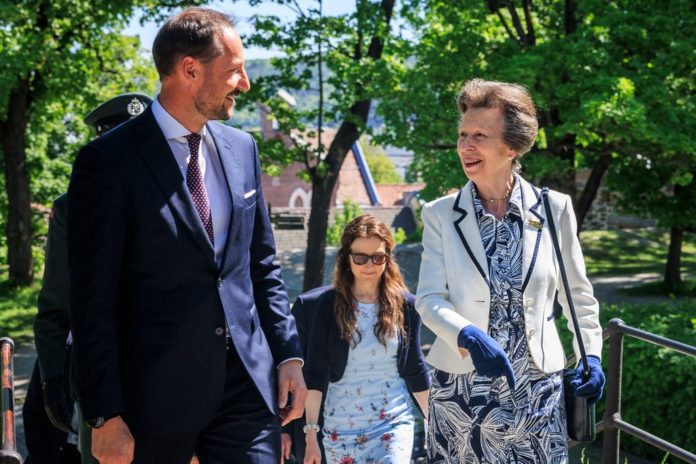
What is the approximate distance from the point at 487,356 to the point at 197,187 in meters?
Result: 1.06

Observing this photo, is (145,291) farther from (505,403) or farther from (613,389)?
(613,389)

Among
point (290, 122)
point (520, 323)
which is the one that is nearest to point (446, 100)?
point (290, 122)

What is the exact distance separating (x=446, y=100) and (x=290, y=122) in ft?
8.57

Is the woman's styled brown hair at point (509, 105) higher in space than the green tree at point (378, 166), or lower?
higher

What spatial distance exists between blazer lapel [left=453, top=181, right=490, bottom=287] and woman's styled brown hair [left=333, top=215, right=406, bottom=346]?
167 centimetres

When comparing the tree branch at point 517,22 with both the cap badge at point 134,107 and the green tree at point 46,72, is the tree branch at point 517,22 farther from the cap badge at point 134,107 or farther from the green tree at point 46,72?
the cap badge at point 134,107

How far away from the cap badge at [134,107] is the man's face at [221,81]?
1272 mm

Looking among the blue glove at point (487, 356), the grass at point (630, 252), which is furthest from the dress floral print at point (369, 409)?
the grass at point (630, 252)

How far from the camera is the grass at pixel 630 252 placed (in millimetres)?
26031

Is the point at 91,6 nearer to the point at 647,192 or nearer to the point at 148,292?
the point at 647,192

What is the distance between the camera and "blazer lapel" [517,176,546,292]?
10.9ft

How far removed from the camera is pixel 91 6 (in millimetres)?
18578

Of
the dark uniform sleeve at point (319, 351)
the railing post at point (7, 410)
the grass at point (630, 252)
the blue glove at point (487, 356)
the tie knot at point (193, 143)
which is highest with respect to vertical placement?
the tie knot at point (193, 143)

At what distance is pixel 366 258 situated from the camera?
203 inches
